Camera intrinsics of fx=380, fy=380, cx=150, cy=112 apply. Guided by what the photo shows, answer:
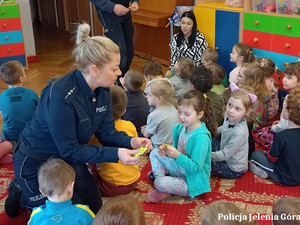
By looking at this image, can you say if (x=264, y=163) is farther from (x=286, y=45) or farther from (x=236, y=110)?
(x=286, y=45)

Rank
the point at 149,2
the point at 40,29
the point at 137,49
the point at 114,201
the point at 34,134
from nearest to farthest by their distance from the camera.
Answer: the point at 114,201 < the point at 34,134 < the point at 149,2 < the point at 137,49 < the point at 40,29

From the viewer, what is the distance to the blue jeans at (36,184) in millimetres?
1987

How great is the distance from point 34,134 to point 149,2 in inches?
180

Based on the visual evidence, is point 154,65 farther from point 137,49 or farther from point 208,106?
point 137,49

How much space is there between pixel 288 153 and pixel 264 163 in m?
0.21

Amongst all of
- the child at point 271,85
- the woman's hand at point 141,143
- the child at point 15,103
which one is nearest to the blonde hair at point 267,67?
the child at point 271,85

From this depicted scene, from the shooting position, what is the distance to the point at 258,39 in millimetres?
4168

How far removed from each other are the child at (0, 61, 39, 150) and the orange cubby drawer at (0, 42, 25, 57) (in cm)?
279

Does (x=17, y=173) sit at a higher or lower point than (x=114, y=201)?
lower

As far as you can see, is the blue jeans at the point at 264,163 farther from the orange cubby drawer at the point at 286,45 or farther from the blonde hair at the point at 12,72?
the blonde hair at the point at 12,72

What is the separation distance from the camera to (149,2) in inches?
240

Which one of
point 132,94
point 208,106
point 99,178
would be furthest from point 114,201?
point 132,94

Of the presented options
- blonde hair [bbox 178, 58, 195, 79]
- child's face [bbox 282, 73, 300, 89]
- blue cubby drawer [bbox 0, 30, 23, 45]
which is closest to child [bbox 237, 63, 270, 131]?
child's face [bbox 282, 73, 300, 89]

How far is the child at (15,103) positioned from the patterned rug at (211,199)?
422 millimetres
